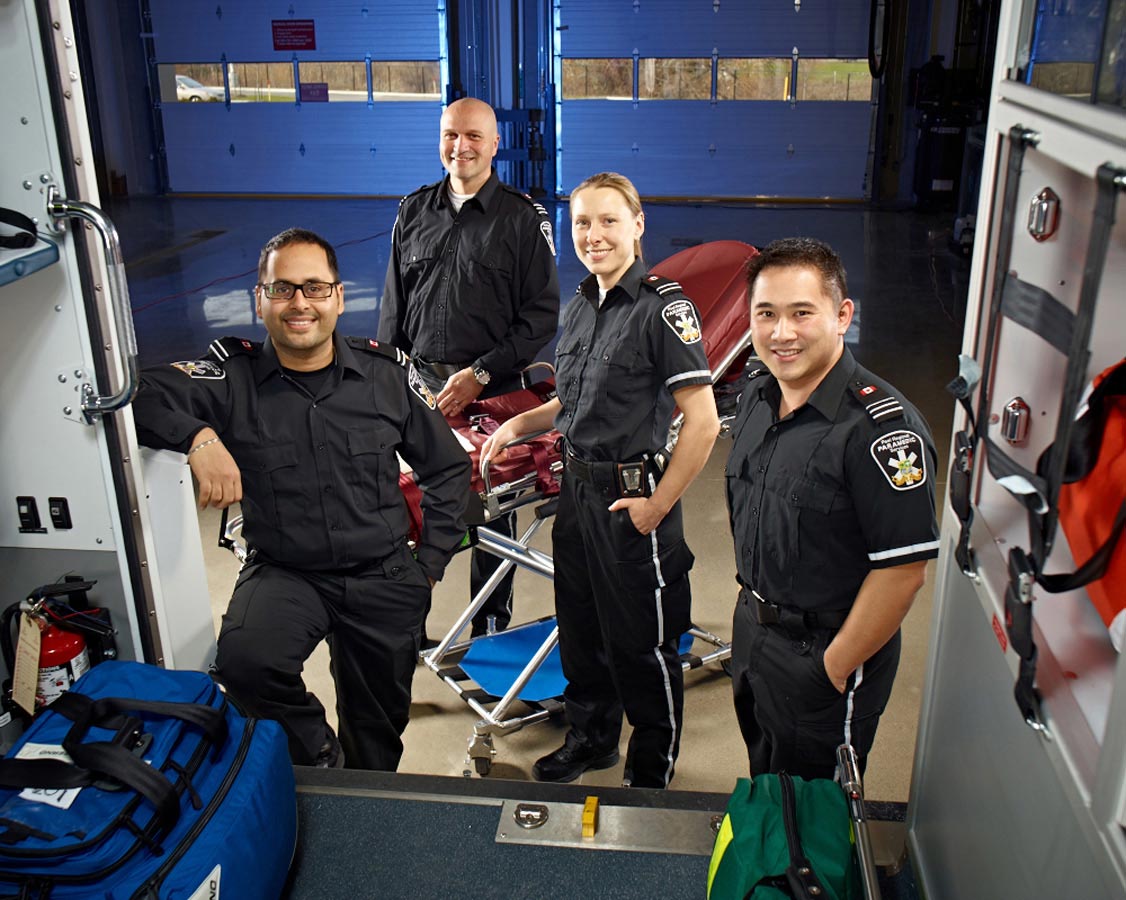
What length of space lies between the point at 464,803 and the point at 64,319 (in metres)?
1.28

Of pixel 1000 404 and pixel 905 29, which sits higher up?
pixel 905 29

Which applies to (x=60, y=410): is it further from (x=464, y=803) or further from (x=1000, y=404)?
(x=1000, y=404)

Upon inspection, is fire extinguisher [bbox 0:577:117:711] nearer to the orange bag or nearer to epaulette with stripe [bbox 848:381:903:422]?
epaulette with stripe [bbox 848:381:903:422]

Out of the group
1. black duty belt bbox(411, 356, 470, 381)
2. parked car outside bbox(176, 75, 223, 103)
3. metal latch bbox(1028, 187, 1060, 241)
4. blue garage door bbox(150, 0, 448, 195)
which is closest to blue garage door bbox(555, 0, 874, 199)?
blue garage door bbox(150, 0, 448, 195)

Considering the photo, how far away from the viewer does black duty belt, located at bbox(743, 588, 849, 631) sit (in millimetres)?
2199

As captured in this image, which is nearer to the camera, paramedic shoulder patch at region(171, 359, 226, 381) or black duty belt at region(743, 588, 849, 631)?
black duty belt at region(743, 588, 849, 631)

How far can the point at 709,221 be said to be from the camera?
1253cm

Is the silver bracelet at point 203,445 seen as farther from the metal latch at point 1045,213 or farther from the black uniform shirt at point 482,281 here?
the metal latch at point 1045,213

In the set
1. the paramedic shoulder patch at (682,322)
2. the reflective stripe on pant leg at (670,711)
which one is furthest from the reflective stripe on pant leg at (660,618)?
the paramedic shoulder patch at (682,322)

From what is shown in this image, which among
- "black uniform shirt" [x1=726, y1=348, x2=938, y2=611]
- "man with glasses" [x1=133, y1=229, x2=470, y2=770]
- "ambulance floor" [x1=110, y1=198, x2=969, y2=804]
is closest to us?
"black uniform shirt" [x1=726, y1=348, x2=938, y2=611]

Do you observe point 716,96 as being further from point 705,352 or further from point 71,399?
point 71,399

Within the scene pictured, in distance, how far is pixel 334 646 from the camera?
2771 mm

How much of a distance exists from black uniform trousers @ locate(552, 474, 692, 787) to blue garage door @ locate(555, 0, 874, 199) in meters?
11.6

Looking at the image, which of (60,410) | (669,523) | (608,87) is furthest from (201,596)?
(608,87)
